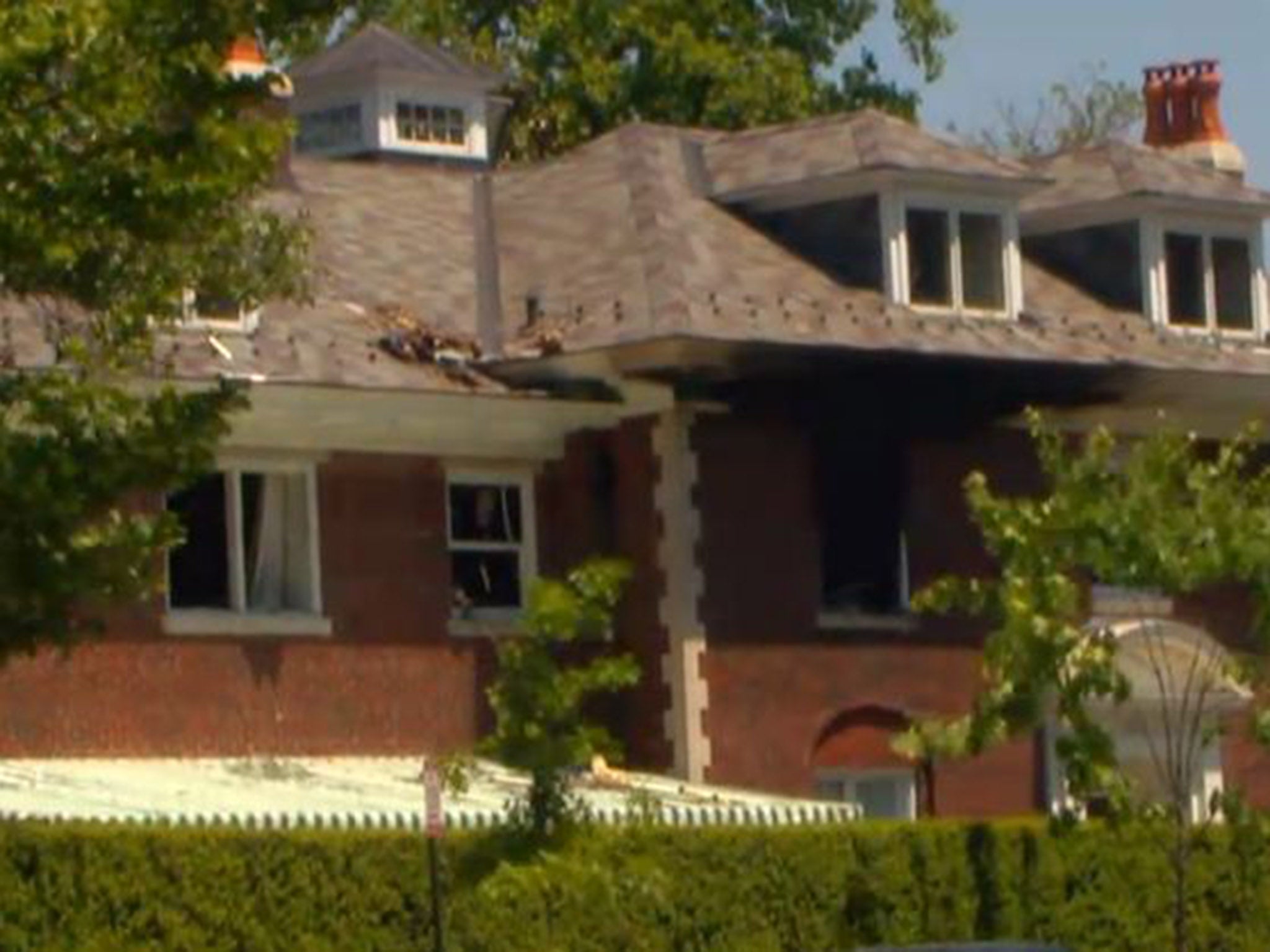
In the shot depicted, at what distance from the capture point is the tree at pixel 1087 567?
32.4 metres

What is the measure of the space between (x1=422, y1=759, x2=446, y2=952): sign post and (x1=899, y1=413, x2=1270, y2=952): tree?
4.59 metres

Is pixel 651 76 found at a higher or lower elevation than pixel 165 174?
higher

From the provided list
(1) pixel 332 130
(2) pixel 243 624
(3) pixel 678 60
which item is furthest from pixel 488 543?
(3) pixel 678 60

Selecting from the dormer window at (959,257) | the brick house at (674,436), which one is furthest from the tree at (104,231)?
the dormer window at (959,257)

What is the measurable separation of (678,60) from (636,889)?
2675 centimetres

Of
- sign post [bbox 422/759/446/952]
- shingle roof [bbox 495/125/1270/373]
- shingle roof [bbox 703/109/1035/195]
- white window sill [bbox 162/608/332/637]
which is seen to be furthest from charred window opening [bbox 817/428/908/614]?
sign post [bbox 422/759/446/952]

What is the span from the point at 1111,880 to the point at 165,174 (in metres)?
18.0

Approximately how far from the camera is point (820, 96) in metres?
58.0

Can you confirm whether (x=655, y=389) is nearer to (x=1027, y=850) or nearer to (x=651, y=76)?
(x=1027, y=850)

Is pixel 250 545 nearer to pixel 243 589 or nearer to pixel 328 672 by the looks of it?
pixel 243 589

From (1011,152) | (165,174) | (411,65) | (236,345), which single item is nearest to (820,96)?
(411,65)

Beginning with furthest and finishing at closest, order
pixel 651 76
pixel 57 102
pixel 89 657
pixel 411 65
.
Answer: pixel 651 76
pixel 411 65
pixel 89 657
pixel 57 102

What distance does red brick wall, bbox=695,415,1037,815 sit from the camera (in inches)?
1535

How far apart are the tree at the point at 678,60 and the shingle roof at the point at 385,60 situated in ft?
16.4
